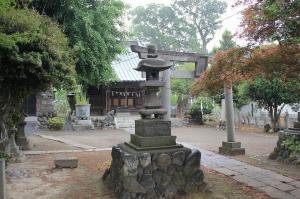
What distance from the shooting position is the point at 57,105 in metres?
34.2

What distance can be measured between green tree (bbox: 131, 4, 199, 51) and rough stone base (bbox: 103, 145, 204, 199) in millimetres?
46692

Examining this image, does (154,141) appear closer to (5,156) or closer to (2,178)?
(2,178)

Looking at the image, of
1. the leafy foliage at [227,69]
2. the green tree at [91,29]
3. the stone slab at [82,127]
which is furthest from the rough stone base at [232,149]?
the stone slab at [82,127]

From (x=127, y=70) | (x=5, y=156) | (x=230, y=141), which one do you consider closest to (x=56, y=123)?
(x=127, y=70)

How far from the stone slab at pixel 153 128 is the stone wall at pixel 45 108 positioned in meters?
17.1

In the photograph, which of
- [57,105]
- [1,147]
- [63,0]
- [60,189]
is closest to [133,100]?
[57,105]

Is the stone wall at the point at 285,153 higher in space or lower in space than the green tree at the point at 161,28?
lower

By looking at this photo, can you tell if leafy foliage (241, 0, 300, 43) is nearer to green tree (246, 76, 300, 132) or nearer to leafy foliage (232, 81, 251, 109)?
green tree (246, 76, 300, 132)

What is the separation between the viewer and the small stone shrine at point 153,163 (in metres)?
7.78

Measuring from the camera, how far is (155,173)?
26.3ft

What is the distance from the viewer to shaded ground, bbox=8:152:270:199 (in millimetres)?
7980

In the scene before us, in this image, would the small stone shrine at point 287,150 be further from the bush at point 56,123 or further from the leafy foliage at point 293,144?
the bush at point 56,123

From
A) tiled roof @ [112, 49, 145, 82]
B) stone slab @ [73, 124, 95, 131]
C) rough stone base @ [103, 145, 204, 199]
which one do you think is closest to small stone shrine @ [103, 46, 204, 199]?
rough stone base @ [103, 145, 204, 199]

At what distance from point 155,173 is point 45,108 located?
1924 centimetres
